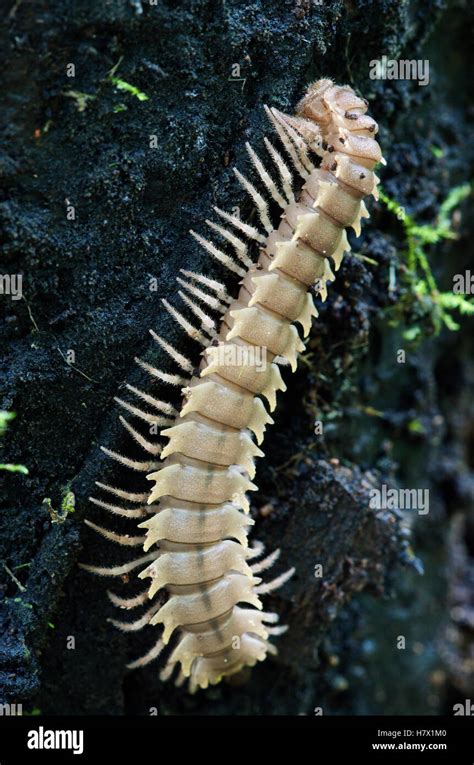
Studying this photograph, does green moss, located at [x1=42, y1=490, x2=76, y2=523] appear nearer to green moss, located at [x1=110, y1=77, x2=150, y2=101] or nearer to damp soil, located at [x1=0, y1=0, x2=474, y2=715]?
damp soil, located at [x1=0, y1=0, x2=474, y2=715]

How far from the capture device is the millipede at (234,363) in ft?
15.4

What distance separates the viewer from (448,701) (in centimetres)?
870

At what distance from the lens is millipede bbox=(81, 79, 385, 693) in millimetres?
4703

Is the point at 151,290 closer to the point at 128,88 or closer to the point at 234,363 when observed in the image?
the point at 234,363

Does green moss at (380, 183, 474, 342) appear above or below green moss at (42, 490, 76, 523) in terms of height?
above

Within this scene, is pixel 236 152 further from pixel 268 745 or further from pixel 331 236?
pixel 268 745

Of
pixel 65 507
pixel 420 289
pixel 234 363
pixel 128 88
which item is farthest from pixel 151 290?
pixel 420 289

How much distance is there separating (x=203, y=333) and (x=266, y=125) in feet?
4.45

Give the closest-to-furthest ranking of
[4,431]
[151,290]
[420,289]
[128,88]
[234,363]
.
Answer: [128,88] → [234,363] → [4,431] → [151,290] → [420,289]

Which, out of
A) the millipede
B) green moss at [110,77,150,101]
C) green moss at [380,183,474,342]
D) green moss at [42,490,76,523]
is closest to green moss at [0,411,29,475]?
green moss at [42,490,76,523]

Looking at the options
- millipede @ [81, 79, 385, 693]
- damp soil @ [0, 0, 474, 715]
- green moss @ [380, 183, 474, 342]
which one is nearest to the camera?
damp soil @ [0, 0, 474, 715]

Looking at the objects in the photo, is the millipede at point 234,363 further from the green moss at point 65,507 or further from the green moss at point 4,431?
the green moss at point 4,431

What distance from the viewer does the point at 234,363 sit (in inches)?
184

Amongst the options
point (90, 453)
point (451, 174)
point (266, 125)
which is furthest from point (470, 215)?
point (90, 453)
